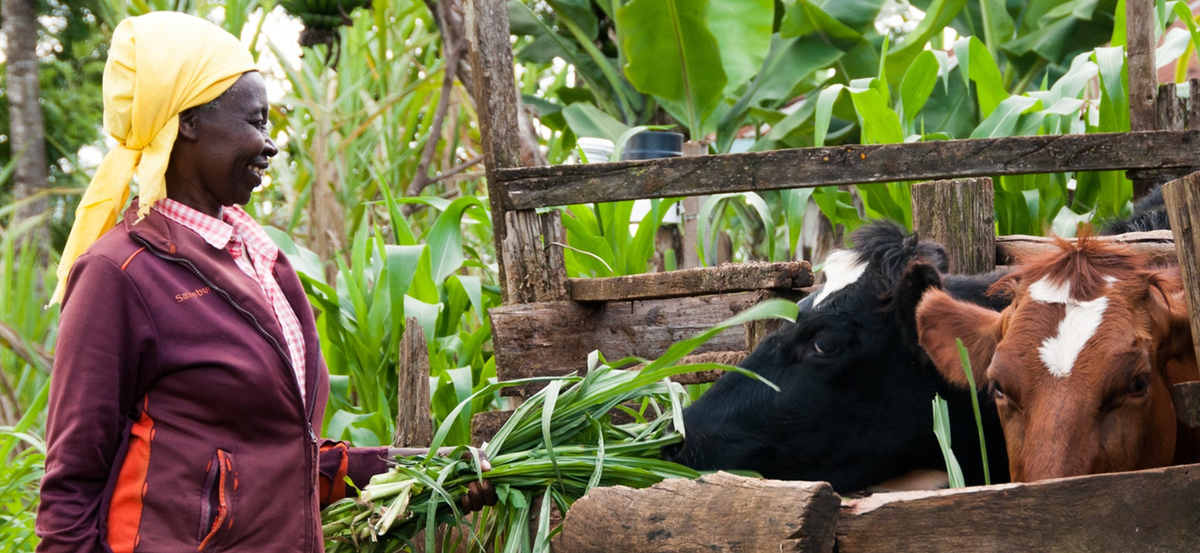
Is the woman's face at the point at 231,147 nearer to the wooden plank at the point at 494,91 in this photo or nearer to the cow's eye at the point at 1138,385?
the wooden plank at the point at 494,91

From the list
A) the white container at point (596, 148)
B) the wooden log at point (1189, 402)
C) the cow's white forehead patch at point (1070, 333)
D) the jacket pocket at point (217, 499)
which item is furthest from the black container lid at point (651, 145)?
the wooden log at point (1189, 402)

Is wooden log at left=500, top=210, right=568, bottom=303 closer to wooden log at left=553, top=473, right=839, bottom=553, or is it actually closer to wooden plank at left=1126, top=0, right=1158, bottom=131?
wooden log at left=553, top=473, right=839, bottom=553

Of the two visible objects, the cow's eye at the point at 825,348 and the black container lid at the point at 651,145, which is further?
the black container lid at the point at 651,145

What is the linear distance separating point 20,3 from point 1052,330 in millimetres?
5882

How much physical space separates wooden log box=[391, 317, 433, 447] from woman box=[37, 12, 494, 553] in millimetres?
979

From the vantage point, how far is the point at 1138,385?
76.5 inches

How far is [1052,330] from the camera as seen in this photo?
202 centimetres

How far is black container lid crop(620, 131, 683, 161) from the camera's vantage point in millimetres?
5031

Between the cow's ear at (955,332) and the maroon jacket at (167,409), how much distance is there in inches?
55.4

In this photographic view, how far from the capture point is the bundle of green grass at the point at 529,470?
2.20 metres

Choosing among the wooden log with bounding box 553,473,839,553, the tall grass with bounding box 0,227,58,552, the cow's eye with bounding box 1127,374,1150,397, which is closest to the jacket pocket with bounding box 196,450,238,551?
the wooden log with bounding box 553,473,839,553

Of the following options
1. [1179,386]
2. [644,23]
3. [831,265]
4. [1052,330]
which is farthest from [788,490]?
[644,23]

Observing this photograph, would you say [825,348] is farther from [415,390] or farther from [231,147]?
[231,147]

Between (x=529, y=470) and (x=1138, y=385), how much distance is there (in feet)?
4.01
